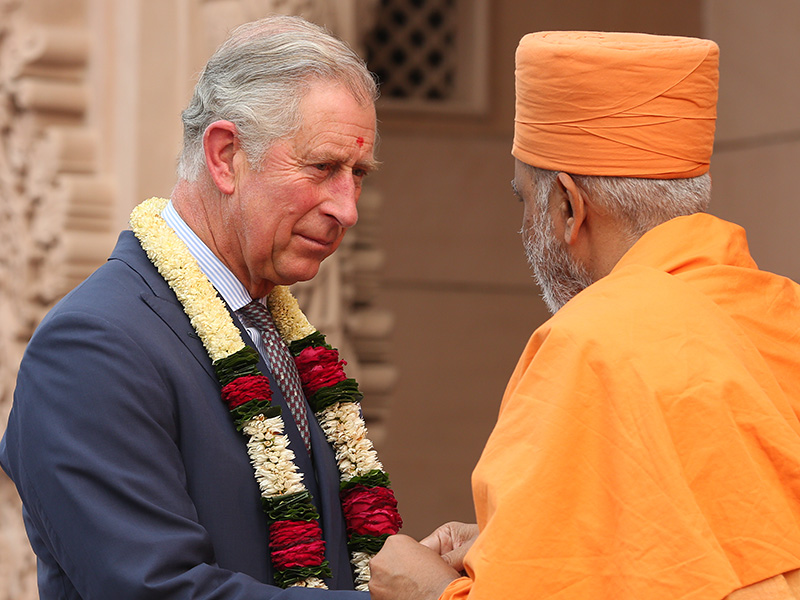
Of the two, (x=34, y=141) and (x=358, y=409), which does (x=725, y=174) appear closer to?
(x=34, y=141)

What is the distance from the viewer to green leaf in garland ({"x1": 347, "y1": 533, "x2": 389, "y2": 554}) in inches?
118

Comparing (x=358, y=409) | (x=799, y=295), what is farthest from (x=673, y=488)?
(x=358, y=409)

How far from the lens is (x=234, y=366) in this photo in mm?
2730

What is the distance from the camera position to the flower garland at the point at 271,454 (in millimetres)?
2701

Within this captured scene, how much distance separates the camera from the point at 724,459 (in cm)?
222

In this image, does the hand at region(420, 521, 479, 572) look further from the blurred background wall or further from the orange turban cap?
the blurred background wall

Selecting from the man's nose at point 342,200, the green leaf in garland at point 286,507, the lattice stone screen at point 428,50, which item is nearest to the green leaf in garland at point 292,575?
the green leaf in garland at point 286,507

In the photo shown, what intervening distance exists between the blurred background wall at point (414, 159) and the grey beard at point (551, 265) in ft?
7.99

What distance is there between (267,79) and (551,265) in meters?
0.74

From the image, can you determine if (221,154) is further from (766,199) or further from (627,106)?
(766,199)

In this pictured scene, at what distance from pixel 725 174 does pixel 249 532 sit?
18.9 ft

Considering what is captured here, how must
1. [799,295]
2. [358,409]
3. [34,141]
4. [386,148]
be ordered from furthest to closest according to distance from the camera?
[386,148]
[34,141]
[358,409]
[799,295]

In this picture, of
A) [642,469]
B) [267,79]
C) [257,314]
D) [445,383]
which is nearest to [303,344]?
[257,314]

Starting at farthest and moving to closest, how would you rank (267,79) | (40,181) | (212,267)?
(40,181) → (212,267) → (267,79)
